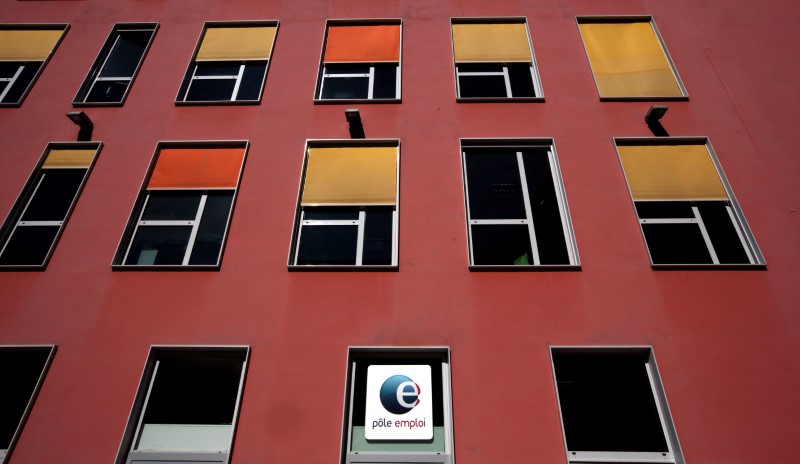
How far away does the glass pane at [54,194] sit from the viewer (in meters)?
8.17

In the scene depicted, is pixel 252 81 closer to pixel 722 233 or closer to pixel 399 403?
pixel 399 403

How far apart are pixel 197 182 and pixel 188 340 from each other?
2949 millimetres

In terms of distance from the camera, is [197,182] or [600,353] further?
[197,182]

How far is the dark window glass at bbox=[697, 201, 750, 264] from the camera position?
7508 mm

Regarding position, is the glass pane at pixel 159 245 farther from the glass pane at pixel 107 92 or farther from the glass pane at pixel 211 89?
the glass pane at pixel 107 92

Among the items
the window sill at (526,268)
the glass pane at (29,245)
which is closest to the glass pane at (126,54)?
the glass pane at (29,245)

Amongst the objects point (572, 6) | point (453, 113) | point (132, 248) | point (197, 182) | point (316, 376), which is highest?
point (572, 6)

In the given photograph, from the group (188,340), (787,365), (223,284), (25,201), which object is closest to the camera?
(787,365)

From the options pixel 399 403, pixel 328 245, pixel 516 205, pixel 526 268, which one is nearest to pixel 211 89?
pixel 328 245

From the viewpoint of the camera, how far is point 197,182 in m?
8.50

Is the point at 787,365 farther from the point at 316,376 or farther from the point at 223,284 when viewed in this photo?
the point at 223,284

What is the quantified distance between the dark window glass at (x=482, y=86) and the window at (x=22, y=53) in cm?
849

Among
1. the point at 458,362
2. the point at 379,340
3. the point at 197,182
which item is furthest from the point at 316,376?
the point at 197,182

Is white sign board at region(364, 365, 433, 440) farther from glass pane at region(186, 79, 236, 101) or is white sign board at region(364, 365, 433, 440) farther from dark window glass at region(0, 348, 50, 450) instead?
glass pane at region(186, 79, 236, 101)
